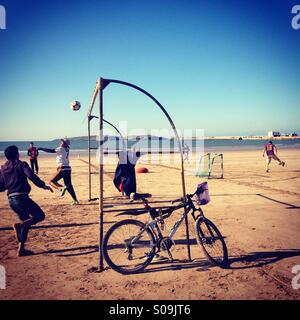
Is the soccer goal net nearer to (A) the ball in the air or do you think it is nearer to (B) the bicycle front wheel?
(A) the ball in the air

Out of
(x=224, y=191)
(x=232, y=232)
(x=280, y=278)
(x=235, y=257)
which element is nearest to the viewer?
(x=280, y=278)

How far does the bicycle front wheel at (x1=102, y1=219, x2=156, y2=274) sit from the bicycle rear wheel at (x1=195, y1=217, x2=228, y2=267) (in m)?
0.95

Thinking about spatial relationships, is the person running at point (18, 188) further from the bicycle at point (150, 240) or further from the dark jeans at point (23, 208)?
the bicycle at point (150, 240)

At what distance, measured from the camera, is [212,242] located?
502cm

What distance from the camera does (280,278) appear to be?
4359mm

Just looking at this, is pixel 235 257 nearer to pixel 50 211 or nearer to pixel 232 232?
pixel 232 232

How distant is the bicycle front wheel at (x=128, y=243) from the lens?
4.57m

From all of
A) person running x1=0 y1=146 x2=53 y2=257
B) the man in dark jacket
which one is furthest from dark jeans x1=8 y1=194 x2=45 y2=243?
the man in dark jacket

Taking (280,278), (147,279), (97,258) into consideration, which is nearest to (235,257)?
(280,278)

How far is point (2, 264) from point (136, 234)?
2.77 metres

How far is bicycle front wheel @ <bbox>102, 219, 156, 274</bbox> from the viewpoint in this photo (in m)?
4.57

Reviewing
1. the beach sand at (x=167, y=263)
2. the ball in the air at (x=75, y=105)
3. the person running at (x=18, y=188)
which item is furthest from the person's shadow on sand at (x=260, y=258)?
the ball in the air at (x=75, y=105)

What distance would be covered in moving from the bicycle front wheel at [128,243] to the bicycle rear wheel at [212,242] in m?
0.95
